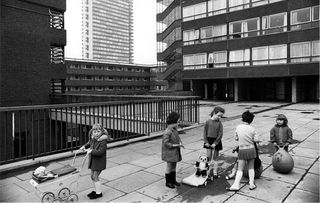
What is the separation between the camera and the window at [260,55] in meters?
27.7

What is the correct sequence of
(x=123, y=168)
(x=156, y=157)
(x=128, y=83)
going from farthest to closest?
(x=128, y=83), (x=156, y=157), (x=123, y=168)

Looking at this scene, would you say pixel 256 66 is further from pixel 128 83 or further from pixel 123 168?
pixel 128 83

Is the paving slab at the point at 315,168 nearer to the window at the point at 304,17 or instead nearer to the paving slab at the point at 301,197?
the paving slab at the point at 301,197

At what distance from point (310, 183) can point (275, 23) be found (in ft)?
85.9

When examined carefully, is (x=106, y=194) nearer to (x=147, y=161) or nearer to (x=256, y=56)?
(x=147, y=161)

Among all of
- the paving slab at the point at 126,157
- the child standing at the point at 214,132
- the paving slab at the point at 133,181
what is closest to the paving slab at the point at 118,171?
the paving slab at the point at 133,181

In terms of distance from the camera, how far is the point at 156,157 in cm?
694

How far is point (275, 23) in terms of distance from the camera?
27328 millimetres

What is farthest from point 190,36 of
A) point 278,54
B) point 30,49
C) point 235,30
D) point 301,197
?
point 301,197

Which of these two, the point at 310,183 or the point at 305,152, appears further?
the point at 305,152

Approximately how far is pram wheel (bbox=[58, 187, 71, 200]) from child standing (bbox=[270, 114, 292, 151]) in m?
4.16

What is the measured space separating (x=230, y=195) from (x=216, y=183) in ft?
2.02

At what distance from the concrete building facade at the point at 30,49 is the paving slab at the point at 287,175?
69.8 feet

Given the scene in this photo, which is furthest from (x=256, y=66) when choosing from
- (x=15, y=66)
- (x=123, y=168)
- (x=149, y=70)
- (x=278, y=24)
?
(x=149, y=70)
